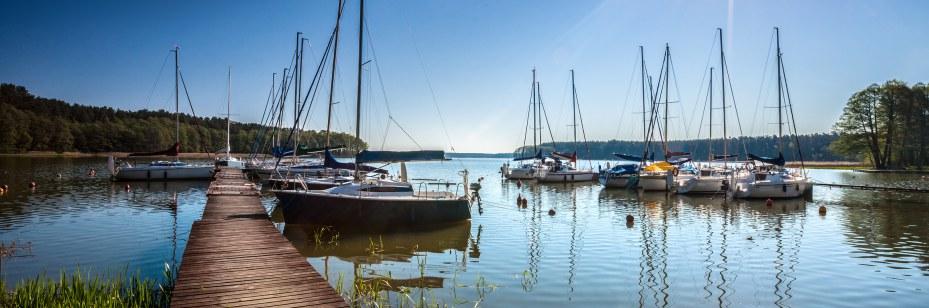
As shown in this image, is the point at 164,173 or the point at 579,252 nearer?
the point at 579,252

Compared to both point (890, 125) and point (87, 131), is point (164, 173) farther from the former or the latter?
point (87, 131)

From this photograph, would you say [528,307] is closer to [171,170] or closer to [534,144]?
[171,170]

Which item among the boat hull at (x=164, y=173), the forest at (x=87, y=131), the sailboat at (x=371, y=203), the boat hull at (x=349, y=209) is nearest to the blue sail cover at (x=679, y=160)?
the sailboat at (x=371, y=203)

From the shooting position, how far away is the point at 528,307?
1045 cm

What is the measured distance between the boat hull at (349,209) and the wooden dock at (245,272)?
2962mm

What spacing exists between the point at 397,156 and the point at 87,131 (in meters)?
126

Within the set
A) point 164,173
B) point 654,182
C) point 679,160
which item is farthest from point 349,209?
point 679,160

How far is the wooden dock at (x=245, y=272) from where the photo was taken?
313 inches

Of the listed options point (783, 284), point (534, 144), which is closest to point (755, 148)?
point (534, 144)

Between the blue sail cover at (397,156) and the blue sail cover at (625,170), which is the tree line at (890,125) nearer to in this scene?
the blue sail cover at (625,170)

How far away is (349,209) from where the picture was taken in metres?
18.5

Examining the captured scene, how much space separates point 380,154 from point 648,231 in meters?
10.8

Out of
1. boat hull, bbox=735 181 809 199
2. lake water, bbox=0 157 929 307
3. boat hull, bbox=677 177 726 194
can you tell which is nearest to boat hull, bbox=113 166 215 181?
lake water, bbox=0 157 929 307

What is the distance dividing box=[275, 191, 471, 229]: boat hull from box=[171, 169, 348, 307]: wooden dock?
296cm
